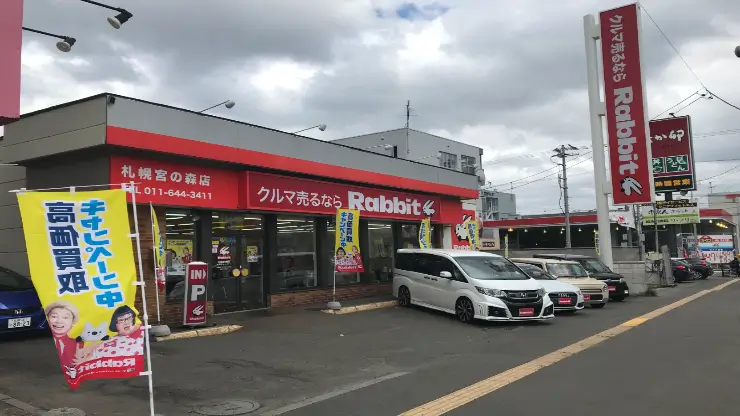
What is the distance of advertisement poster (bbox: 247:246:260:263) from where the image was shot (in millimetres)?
15116

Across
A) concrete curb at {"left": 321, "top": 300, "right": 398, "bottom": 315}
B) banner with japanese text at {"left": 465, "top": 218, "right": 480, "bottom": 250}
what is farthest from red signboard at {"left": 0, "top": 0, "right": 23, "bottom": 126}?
banner with japanese text at {"left": 465, "top": 218, "right": 480, "bottom": 250}

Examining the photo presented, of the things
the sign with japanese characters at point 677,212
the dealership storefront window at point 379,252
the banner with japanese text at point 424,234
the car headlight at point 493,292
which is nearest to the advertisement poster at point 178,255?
the dealership storefront window at point 379,252

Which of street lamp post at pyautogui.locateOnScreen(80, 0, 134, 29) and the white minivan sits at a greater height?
street lamp post at pyautogui.locateOnScreen(80, 0, 134, 29)

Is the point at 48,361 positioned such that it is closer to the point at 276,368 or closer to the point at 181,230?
the point at 276,368

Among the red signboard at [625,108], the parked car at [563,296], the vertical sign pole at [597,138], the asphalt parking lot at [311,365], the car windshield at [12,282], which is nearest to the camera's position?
the asphalt parking lot at [311,365]

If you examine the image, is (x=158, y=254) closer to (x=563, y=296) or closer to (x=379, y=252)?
(x=379, y=252)

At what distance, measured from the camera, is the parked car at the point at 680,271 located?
33344mm

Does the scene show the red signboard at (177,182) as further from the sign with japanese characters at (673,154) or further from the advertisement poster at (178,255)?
the sign with japanese characters at (673,154)

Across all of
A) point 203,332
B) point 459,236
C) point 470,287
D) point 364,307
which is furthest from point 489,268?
point 459,236

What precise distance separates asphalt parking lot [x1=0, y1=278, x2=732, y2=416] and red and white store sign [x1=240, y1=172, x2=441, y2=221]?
3185mm

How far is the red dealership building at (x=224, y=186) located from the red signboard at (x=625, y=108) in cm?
884

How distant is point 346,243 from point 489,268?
4.11m

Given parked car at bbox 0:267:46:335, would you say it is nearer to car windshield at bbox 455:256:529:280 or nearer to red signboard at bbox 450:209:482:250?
car windshield at bbox 455:256:529:280

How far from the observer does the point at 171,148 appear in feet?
40.1
